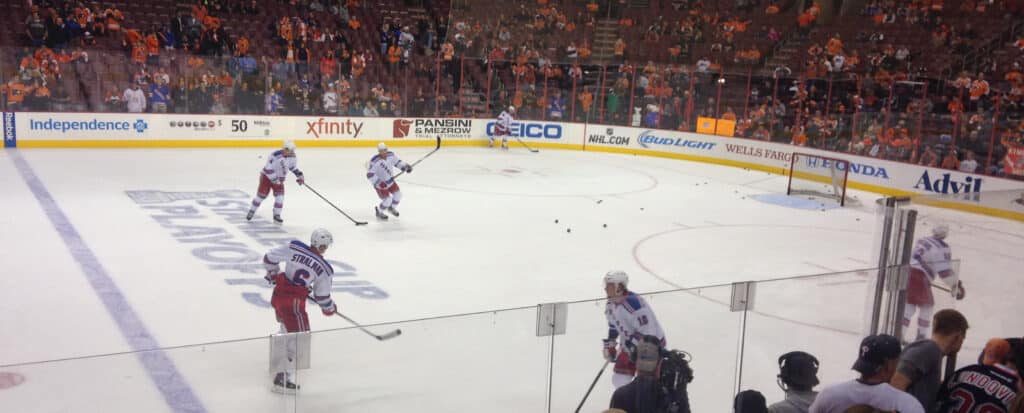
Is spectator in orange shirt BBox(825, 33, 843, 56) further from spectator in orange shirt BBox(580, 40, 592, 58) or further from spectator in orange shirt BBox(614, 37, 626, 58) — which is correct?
spectator in orange shirt BBox(580, 40, 592, 58)

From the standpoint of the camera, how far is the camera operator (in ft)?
13.2

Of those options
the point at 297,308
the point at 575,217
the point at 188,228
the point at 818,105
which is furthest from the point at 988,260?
the point at 818,105

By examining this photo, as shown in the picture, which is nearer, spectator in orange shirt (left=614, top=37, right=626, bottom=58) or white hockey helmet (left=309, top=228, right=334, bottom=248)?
white hockey helmet (left=309, top=228, right=334, bottom=248)

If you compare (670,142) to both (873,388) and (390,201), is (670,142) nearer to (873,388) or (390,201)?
(390,201)

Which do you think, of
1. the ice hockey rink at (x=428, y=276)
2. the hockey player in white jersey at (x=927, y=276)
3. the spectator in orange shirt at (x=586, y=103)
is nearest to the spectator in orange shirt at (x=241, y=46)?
the ice hockey rink at (x=428, y=276)

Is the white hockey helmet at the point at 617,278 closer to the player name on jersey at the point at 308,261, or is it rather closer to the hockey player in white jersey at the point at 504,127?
the player name on jersey at the point at 308,261

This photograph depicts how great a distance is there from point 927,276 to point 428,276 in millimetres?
5030

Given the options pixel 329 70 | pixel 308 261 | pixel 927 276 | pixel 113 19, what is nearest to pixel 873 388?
pixel 927 276

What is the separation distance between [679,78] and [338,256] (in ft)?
44.5

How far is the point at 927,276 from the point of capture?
18.1ft

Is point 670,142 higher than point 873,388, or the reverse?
point 873,388

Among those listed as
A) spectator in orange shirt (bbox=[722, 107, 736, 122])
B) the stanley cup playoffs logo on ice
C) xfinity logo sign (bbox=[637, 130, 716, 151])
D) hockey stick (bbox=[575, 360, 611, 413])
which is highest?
spectator in orange shirt (bbox=[722, 107, 736, 122])

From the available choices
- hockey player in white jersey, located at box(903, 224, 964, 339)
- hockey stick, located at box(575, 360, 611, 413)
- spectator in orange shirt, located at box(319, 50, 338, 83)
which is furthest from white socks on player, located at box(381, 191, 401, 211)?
spectator in orange shirt, located at box(319, 50, 338, 83)

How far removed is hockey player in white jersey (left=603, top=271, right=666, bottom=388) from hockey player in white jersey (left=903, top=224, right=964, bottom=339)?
70.4 inches
